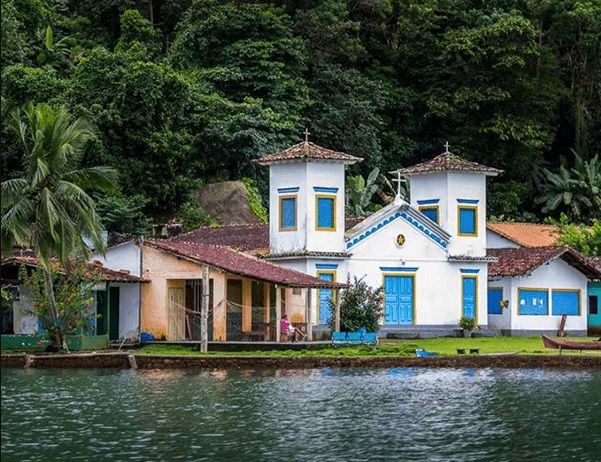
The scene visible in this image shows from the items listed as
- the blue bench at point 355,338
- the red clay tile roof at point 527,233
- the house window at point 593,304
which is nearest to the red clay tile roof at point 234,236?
the blue bench at point 355,338

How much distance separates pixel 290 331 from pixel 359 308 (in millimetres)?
3139

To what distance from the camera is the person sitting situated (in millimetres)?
42031

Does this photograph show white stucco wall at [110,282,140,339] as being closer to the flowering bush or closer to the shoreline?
the flowering bush

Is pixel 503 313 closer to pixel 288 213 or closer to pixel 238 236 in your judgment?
pixel 288 213

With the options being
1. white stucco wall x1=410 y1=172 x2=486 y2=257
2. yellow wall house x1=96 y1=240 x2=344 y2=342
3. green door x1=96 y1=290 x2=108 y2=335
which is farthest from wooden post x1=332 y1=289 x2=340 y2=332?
white stucco wall x1=410 y1=172 x2=486 y2=257

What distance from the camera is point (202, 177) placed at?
61.8 m

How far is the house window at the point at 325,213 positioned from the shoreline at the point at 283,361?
9.92m

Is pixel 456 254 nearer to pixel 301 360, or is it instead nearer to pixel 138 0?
pixel 301 360

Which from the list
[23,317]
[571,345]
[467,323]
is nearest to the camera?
[571,345]

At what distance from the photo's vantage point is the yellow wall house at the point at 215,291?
4209 centimetres

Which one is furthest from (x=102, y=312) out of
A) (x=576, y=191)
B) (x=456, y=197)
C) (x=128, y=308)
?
(x=576, y=191)

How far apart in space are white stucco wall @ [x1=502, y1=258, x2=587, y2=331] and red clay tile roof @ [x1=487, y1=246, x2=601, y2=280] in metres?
0.34

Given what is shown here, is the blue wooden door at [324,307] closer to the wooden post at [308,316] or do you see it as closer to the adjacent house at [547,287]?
the wooden post at [308,316]

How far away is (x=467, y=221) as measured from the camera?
4984 cm
